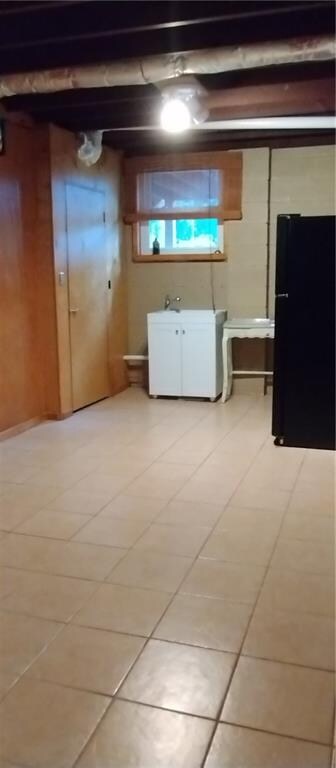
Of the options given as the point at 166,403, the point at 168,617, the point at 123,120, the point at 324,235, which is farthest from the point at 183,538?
the point at 123,120

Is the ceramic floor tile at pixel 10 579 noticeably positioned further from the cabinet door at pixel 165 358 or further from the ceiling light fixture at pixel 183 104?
the cabinet door at pixel 165 358

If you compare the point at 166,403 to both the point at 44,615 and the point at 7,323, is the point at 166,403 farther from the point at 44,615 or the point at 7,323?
the point at 44,615

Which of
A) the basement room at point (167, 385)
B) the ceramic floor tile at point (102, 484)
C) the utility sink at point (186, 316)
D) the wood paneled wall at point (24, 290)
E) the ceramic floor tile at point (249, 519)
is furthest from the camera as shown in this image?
the utility sink at point (186, 316)

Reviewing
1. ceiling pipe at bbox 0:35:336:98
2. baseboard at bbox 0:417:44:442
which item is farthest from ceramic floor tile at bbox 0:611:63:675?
ceiling pipe at bbox 0:35:336:98

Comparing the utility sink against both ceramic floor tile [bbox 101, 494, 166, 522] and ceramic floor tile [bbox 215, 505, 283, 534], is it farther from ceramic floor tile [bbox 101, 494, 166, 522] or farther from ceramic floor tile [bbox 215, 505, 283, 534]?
ceramic floor tile [bbox 215, 505, 283, 534]

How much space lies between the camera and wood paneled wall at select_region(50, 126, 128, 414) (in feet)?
16.1

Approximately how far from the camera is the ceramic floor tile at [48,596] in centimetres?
225

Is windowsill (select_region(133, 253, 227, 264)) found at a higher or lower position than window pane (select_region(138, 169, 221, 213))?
lower

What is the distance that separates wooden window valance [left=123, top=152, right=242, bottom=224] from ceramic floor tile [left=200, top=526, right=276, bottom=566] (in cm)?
381

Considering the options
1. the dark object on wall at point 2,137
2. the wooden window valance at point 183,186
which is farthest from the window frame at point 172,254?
the dark object on wall at point 2,137

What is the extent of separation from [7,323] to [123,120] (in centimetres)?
183

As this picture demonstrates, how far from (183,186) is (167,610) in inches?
188

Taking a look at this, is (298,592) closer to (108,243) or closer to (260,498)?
(260,498)

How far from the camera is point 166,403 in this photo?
580cm
